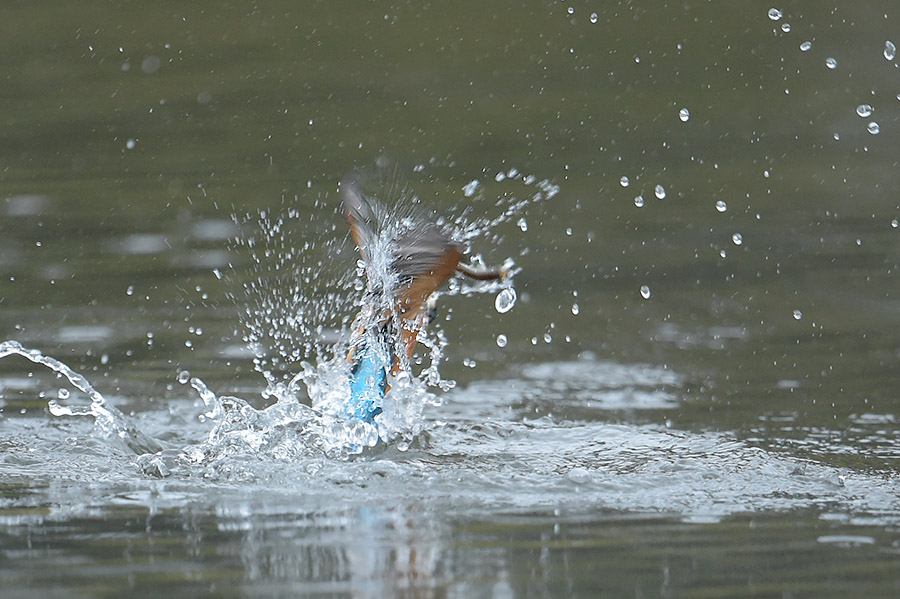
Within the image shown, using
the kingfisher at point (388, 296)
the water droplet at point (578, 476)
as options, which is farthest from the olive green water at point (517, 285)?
the kingfisher at point (388, 296)

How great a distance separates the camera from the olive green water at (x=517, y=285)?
372cm

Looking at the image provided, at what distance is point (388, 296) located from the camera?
4.48 m

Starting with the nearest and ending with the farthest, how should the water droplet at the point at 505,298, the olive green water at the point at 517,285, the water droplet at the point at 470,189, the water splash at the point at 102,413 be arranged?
1. the olive green water at the point at 517,285
2. the water splash at the point at 102,413
3. the water droplet at the point at 505,298
4. the water droplet at the point at 470,189

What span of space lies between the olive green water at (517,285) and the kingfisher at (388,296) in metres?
0.24

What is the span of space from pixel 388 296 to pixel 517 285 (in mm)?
2091

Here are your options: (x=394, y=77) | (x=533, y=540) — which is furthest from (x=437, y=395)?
(x=394, y=77)

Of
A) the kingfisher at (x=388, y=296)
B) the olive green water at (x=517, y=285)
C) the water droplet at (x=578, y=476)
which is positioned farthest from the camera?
the kingfisher at (x=388, y=296)

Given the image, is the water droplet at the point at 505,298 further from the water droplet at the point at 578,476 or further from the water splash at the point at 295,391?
the water droplet at the point at 578,476

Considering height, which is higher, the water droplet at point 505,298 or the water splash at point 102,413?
the water droplet at point 505,298

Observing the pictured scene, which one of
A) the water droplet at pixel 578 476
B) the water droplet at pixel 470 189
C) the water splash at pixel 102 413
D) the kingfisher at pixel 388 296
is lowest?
the water droplet at pixel 578 476

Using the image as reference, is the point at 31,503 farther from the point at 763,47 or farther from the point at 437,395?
the point at 763,47

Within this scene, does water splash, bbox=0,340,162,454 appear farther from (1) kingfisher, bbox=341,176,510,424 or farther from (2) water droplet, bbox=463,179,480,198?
(2) water droplet, bbox=463,179,480,198

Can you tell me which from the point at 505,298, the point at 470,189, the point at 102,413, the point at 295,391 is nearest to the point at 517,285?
the point at 505,298

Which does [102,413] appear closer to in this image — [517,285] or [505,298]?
[505,298]
